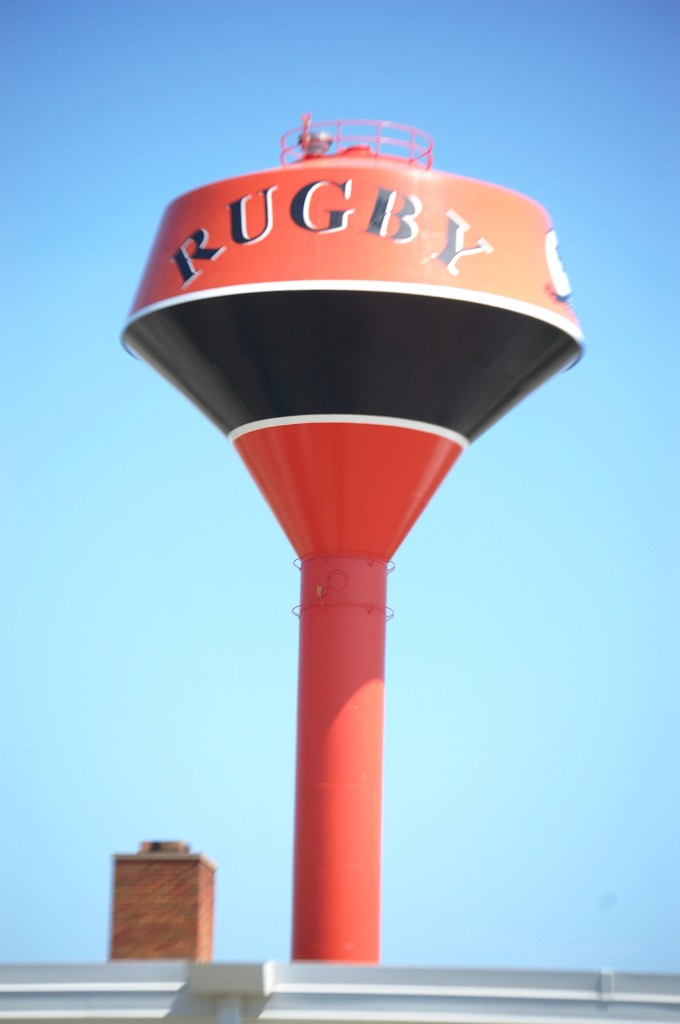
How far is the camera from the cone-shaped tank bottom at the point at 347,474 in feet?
68.1

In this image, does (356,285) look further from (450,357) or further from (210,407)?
(210,407)

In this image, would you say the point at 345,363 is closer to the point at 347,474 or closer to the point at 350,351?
the point at 350,351

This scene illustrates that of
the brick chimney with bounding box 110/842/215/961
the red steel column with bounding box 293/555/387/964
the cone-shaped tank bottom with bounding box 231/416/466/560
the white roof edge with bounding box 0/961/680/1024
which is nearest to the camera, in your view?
the white roof edge with bounding box 0/961/680/1024

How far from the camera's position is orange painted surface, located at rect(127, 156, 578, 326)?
20047 mm

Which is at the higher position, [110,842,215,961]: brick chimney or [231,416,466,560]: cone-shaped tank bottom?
[231,416,466,560]: cone-shaped tank bottom

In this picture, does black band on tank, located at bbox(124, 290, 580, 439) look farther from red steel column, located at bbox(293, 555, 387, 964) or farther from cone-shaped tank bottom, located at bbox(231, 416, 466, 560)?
red steel column, located at bbox(293, 555, 387, 964)

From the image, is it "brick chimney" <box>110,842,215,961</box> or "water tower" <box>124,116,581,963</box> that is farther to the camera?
"water tower" <box>124,116,581,963</box>

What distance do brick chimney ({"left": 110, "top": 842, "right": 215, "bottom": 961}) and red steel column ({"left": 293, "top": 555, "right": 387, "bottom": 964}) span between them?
8.11 feet

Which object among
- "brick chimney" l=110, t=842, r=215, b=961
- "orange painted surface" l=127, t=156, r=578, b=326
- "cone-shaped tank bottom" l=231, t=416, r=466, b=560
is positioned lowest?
"brick chimney" l=110, t=842, r=215, b=961

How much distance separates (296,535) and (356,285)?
346 cm

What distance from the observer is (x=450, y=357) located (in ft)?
67.1

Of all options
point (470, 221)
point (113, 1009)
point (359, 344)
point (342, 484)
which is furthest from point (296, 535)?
point (113, 1009)

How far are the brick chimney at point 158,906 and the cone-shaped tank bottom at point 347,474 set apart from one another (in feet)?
15.8

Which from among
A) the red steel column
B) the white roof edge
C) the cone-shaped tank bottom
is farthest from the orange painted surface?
the white roof edge
